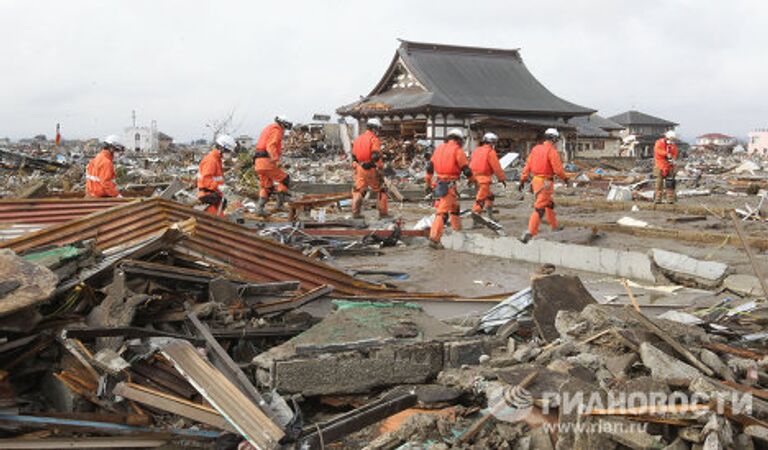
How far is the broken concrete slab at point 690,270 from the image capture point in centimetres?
695

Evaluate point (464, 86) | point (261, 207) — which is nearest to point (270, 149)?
point (261, 207)

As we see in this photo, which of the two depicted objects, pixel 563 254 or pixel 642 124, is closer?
pixel 563 254

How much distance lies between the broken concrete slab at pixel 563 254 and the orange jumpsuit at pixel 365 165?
2.49m

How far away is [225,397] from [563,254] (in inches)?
239

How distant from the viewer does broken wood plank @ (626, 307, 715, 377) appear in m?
3.62

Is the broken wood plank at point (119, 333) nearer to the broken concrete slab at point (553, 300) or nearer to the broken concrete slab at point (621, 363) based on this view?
the broken concrete slab at point (553, 300)

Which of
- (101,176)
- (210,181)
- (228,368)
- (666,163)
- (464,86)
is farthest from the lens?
(464,86)

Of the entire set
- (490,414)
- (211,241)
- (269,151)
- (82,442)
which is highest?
(269,151)

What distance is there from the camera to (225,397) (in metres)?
3.51

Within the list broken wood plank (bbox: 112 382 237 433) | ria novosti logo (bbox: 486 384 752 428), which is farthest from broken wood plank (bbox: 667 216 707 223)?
broken wood plank (bbox: 112 382 237 433)

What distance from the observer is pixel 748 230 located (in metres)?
11.4

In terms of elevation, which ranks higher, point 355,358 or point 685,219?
point 355,358

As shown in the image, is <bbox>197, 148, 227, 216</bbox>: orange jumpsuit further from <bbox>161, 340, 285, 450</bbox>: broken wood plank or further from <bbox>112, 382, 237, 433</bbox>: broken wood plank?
<bbox>112, 382, 237, 433</bbox>: broken wood plank

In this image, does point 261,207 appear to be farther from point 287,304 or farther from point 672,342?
point 672,342
